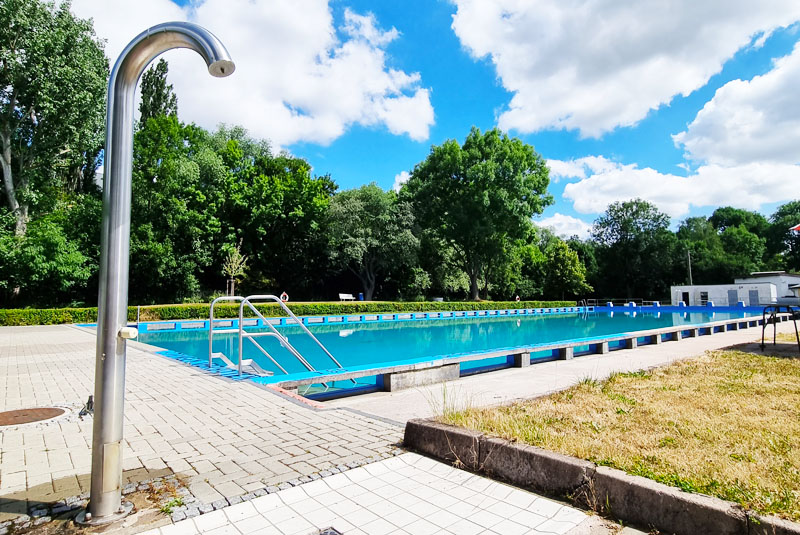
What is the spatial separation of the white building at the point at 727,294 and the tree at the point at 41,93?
41047mm

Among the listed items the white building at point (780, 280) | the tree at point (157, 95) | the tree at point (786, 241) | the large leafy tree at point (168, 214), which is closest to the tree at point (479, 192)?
the large leafy tree at point (168, 214)

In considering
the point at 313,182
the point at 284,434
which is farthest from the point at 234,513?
the point at 313,182

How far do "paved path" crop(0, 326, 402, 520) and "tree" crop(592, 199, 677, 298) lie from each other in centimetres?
4249

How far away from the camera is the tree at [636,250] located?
39938 millimetres

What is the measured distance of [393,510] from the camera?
2.47 metres

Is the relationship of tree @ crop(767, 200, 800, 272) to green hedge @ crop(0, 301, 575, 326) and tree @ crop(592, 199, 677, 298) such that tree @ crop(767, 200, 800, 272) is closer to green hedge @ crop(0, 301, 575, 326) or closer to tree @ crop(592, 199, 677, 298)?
tree @ crop(592, 199, 677, 298)

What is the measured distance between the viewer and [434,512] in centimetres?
245

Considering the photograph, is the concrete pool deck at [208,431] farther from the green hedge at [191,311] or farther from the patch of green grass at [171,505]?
the green hedge at [191,311]

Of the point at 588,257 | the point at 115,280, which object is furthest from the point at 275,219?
the point at 588,257

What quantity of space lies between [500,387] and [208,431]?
4.05m

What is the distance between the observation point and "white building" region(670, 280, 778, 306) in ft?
101

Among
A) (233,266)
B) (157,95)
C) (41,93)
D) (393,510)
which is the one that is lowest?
(393,510)

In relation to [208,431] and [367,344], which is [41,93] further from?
[208,431]

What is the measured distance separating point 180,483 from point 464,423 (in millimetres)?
2032
